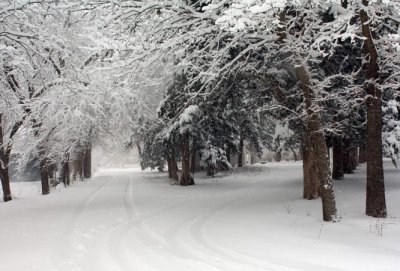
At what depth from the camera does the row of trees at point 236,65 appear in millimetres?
10102

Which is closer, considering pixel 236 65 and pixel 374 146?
pixel 374 146

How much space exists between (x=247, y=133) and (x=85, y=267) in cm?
2199

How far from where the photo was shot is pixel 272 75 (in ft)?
44.2

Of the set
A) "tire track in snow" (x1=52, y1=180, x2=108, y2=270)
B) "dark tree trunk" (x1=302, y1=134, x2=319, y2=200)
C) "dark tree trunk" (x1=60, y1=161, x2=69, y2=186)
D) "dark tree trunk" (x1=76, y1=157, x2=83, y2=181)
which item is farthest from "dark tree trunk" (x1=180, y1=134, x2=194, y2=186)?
"dark tree trunk" (x1=76, y1=157, x2=83, y2=181)

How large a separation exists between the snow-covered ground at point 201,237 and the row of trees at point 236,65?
1348mm

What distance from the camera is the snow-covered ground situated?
7.31 m

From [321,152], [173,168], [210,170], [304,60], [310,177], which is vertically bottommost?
[210,170]

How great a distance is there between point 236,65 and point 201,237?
4827 millimetres

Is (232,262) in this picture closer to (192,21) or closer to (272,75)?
(192,21)

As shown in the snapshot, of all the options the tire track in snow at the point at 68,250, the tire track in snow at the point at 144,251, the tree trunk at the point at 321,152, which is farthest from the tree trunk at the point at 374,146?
the tire track in snow at the point at 68,250

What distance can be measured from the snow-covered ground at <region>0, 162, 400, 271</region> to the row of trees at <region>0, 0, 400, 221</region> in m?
1.35

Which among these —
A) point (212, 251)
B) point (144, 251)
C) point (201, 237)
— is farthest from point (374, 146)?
point (144, 251)

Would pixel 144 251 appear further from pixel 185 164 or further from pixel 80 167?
pixel 80 167

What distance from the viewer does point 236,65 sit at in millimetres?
11961
